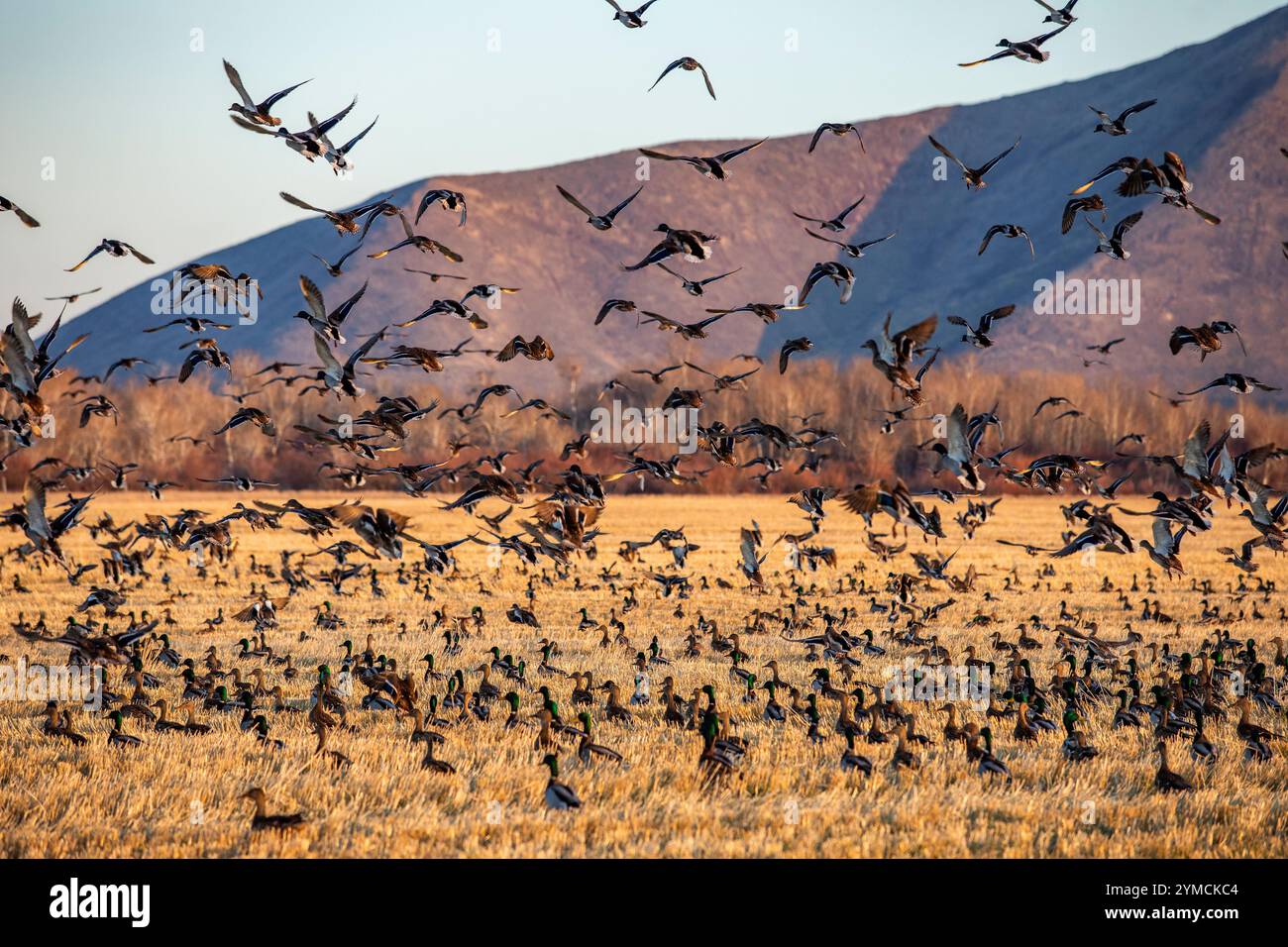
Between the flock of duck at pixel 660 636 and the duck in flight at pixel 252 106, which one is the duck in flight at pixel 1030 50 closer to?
the flock of duck at pixel 660 636

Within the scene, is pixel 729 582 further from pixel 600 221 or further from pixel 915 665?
pixel 600 221

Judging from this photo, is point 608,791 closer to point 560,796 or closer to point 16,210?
point 560,796

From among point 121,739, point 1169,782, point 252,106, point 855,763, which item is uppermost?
point 252,106

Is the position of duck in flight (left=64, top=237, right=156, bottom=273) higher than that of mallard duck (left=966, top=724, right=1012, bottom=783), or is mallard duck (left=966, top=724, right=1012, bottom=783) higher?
duck in flight (left=64, top=237, right=156, bottom=273)

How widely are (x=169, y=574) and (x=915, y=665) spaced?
21.3 meters

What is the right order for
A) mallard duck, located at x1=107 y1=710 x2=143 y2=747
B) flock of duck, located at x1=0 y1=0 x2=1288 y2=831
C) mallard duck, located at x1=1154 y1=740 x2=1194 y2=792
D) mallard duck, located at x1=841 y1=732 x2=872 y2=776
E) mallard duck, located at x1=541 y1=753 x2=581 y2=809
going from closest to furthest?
mallard duck, located at x1=541 y1=753 x2=581 y2=809, mallard duck, located at x1=1154 y1=740 x2=1194 y2=792, mallard duck, located at x1=841 y1=732 x2=872 y2=776, flock of duck, located at x1=0 y1=0 x2=1288 y2=831, mallard duck, located at x1=107 y1=710 x2=143 y2=747

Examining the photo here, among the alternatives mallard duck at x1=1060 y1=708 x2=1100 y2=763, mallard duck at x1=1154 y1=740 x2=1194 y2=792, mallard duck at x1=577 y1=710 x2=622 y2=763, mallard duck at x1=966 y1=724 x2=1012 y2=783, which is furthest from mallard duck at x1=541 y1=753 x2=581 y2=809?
mallard duck at x1=1154 y1=740 x2=1194 y2=792

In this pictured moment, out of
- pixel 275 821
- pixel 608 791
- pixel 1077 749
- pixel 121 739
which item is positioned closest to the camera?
pixel 275 821

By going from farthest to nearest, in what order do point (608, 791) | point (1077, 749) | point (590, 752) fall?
point (1077, 749), point (590, 752), point (608, 791)

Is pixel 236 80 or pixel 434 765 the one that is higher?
pixel 236 80

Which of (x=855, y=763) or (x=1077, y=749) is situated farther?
(x=1077, y=749)

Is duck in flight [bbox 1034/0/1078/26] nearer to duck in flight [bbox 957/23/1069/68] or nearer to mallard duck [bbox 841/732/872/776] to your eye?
duck in flight [bbox 957/23/1069/68]

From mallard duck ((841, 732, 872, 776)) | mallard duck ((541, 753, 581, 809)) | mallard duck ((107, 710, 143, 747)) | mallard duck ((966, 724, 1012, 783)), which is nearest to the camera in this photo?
mallard duck ((541, 753, 581, 809))

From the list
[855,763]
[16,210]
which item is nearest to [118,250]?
[16,210]
